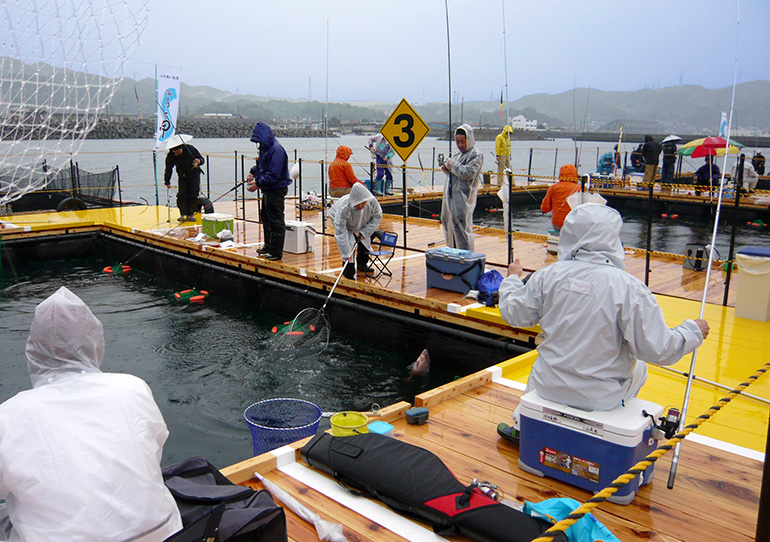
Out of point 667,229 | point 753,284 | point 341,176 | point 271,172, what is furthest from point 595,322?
point 667,229

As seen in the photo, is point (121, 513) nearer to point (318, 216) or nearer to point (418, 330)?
point (418, 330)

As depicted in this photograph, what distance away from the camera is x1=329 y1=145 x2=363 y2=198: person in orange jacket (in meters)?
7.73

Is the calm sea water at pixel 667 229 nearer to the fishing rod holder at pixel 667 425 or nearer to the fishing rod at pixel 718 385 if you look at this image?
the fishing rod at pixel 718 385

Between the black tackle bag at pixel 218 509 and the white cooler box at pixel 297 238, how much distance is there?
21.1 feet

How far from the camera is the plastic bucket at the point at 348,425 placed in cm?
Answer: 350

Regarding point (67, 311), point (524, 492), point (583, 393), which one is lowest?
point (524, 492)

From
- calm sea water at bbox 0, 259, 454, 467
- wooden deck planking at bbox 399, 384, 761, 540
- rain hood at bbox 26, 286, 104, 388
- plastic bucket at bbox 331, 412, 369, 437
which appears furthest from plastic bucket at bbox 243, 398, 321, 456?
rain hood at bbox 26, 286, 104, 388

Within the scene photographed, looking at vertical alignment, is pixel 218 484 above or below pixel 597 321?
below

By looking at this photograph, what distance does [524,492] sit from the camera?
310 cm

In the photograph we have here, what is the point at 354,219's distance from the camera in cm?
711

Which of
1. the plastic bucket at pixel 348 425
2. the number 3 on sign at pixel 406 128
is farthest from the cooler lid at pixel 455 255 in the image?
the plastic bucket at pixel 348 425

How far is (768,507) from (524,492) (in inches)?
63.3

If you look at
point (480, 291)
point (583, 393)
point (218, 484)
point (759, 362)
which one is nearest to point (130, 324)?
point (480, 291)

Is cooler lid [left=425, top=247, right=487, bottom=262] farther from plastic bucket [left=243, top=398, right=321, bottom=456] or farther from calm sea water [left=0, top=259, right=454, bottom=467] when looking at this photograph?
plastic bucket [left=243, top=398, right=321, bottom=456]
